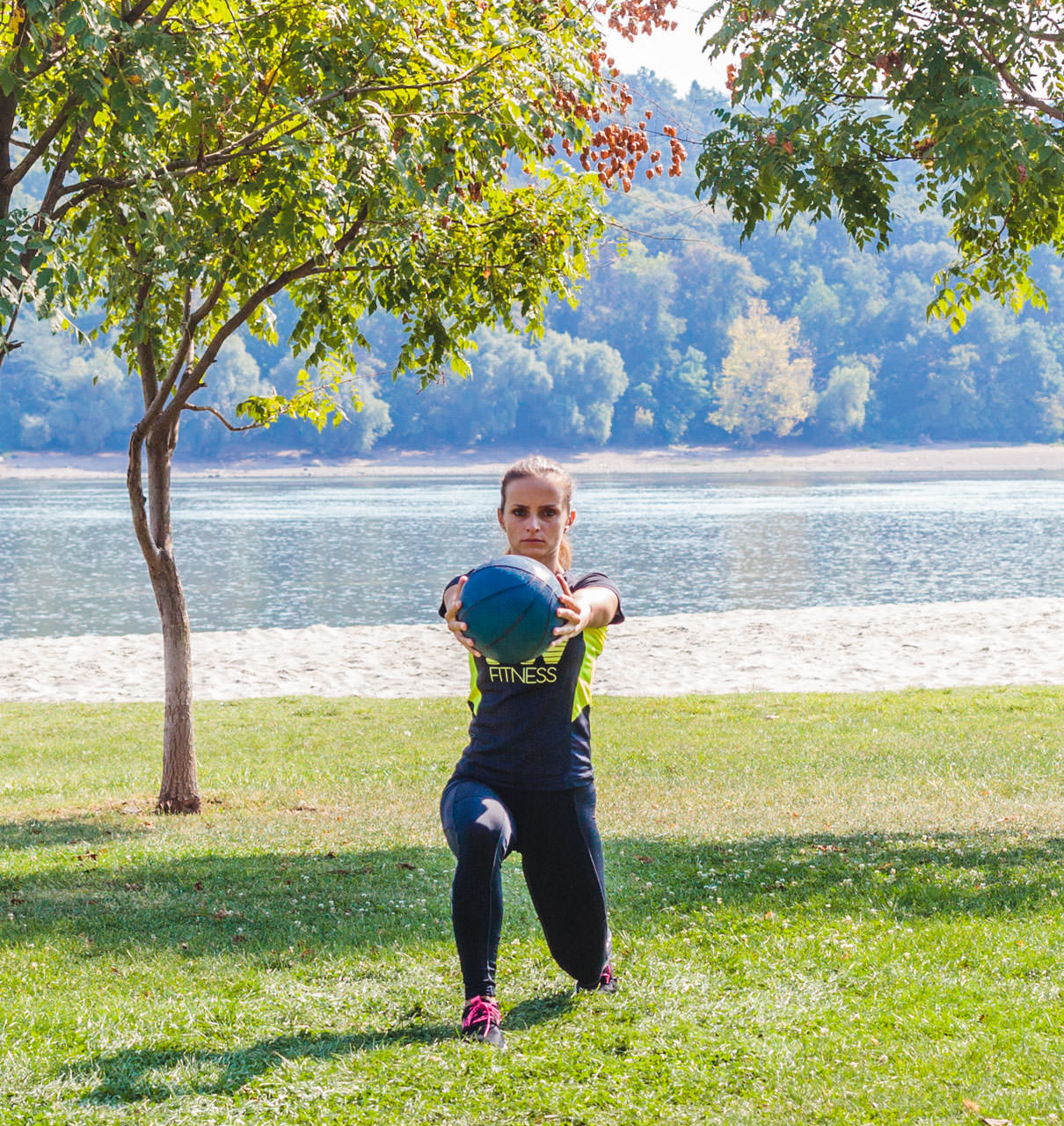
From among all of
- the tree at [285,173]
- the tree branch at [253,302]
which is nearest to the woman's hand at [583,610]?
the tree at [285,173]

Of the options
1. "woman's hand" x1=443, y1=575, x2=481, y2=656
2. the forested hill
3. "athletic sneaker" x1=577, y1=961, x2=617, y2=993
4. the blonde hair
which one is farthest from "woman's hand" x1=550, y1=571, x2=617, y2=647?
the forested hill

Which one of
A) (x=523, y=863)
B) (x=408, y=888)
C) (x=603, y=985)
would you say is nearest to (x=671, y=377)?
(x=408, y=888)

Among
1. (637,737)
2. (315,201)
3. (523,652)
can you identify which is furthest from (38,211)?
(637,737)

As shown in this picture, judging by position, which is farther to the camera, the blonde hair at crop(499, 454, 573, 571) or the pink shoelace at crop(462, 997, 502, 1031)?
the blonde hair at crop(499, 454, 573, 571)

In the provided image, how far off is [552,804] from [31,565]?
139 feet

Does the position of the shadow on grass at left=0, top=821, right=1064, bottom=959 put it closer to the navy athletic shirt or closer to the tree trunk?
the tree trunk

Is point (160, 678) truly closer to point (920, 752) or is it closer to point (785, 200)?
point (920, 752)

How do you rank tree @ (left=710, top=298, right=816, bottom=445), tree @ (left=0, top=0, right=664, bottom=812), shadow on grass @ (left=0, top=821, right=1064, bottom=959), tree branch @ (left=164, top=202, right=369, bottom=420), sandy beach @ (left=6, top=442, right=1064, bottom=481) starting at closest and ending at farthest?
shadow on grass @ (left=0, top=821, right=1064, bottom=959) → tree @ (left=0, top=0, right=664, bottom=812) → tree branch @ (left=164, top=202, right=369, bottom=420) → sandy beach @ (left=6, top=442, right=1064, bottom=481) → tree @ (left=710, top=298, right=816, bottom=445)

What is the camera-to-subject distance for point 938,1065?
15.6 feet

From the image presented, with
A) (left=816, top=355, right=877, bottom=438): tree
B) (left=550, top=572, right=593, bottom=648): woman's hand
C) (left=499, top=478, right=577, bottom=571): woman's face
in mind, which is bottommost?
(left=550, top=572, right=593, bottom=648): woman's hand

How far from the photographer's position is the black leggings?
4.64 m

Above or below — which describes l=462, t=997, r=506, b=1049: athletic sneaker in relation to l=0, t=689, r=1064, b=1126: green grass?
above

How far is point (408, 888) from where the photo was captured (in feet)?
25.0

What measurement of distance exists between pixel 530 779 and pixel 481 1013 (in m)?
0.90
